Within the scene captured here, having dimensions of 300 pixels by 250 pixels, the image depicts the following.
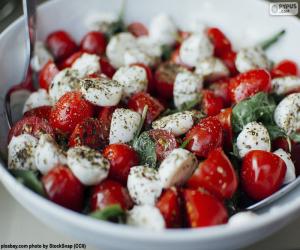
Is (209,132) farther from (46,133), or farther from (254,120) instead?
(46,133)

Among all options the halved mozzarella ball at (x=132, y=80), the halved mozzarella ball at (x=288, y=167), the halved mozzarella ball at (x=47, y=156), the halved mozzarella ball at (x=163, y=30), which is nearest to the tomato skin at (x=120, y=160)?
the halved mozzarella ball at (x=47, y=156)

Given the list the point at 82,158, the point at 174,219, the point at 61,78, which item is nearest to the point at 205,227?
the point at 174,219

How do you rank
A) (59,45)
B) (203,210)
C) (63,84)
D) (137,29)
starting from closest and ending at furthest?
(203,210) < (63,84) < (59,45) < (137,29)

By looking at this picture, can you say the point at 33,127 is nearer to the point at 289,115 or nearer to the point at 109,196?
the point at 109,196

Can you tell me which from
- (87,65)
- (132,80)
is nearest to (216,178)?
(132,80)

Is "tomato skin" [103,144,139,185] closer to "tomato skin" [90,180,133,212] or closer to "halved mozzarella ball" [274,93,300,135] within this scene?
"tomato skin" [90,180,133,212]

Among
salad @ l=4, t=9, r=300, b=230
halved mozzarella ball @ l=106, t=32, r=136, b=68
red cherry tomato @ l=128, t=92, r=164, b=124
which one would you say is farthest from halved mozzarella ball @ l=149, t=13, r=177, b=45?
red cherry tomato @ l=128, t=92, r=164, b=124

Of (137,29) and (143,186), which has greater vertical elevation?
(137,29)
